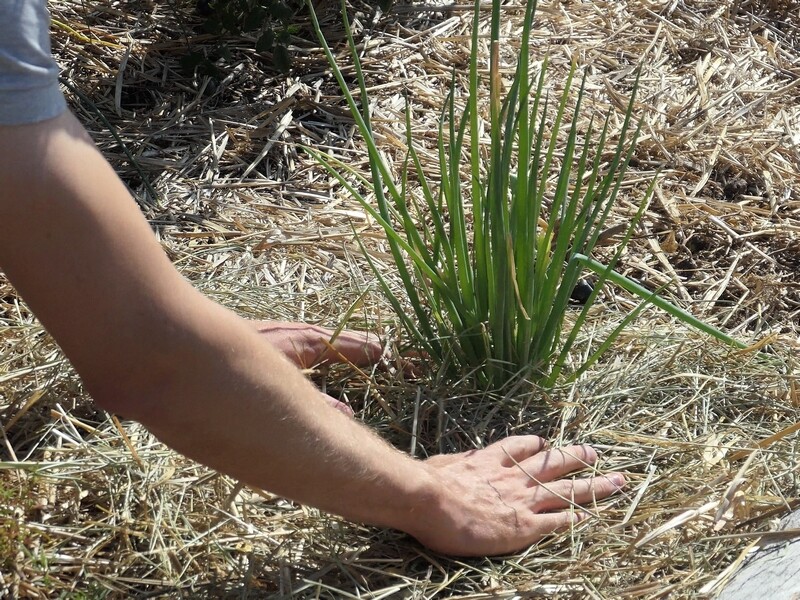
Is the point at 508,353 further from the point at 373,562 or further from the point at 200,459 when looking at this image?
the point at 200,459

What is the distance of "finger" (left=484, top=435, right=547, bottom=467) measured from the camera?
57.7 inches

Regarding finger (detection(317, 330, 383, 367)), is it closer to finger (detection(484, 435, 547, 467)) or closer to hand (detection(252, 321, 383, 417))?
hand (detection(252, 321, 383, 417))

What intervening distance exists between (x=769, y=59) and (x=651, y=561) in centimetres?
196

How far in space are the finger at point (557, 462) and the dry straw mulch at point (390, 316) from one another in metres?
0.05

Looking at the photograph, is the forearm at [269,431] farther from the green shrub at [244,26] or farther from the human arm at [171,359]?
the green shrub at [244,26]

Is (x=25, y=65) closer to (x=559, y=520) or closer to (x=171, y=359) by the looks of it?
(x=171, y=359)

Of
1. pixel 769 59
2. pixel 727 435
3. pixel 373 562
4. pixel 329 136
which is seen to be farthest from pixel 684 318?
pixel 769 59

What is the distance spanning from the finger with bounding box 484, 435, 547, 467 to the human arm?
0.46 ft

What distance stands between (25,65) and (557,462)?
989 millimetres

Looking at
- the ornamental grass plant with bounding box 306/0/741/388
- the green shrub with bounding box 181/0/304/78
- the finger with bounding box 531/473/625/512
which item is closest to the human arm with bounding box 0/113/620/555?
the finger with bounding box 531/473/625/512

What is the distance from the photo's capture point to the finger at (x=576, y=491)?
4.68 feet

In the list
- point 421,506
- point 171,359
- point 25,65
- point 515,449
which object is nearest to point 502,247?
point 515,449

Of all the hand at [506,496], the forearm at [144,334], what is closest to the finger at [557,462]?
the hand at [506,496]

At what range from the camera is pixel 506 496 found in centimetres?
140
